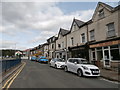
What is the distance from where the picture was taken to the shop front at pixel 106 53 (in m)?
12.5

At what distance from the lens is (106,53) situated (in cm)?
1408

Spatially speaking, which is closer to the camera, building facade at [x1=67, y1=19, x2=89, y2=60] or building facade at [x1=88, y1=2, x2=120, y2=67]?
building facade at [x1=88, y1=2, x2=120, y2=67]

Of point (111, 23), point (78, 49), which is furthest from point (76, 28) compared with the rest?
point (111, 23)

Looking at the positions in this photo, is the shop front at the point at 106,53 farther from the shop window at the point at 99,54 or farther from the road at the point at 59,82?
the road at the point at 59,82

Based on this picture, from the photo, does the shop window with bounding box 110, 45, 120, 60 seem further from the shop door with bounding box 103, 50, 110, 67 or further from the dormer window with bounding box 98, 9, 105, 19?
the dormer window with bounding box 98, 9, 105, 19

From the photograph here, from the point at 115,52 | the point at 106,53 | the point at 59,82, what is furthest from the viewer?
the point at 106,53

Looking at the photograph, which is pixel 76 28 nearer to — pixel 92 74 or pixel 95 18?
pixel 95 18

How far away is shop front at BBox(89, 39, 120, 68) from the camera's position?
12.5 m

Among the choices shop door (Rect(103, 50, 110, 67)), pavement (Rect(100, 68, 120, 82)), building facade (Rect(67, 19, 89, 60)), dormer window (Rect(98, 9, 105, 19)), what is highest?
dormer window (Rect(98, 9, 105, 19))

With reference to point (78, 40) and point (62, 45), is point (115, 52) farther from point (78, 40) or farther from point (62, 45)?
point (62, 45)

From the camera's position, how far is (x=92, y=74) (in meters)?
9.07

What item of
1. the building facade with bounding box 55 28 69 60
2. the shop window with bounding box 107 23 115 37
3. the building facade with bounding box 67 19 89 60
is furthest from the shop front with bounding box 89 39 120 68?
the building facade with bounding box 55 28 69 60

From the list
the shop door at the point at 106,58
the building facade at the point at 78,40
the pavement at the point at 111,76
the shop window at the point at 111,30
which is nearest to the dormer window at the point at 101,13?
the shop window at the point at 111,30

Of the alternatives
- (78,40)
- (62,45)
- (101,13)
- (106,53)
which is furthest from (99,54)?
(62,45)
